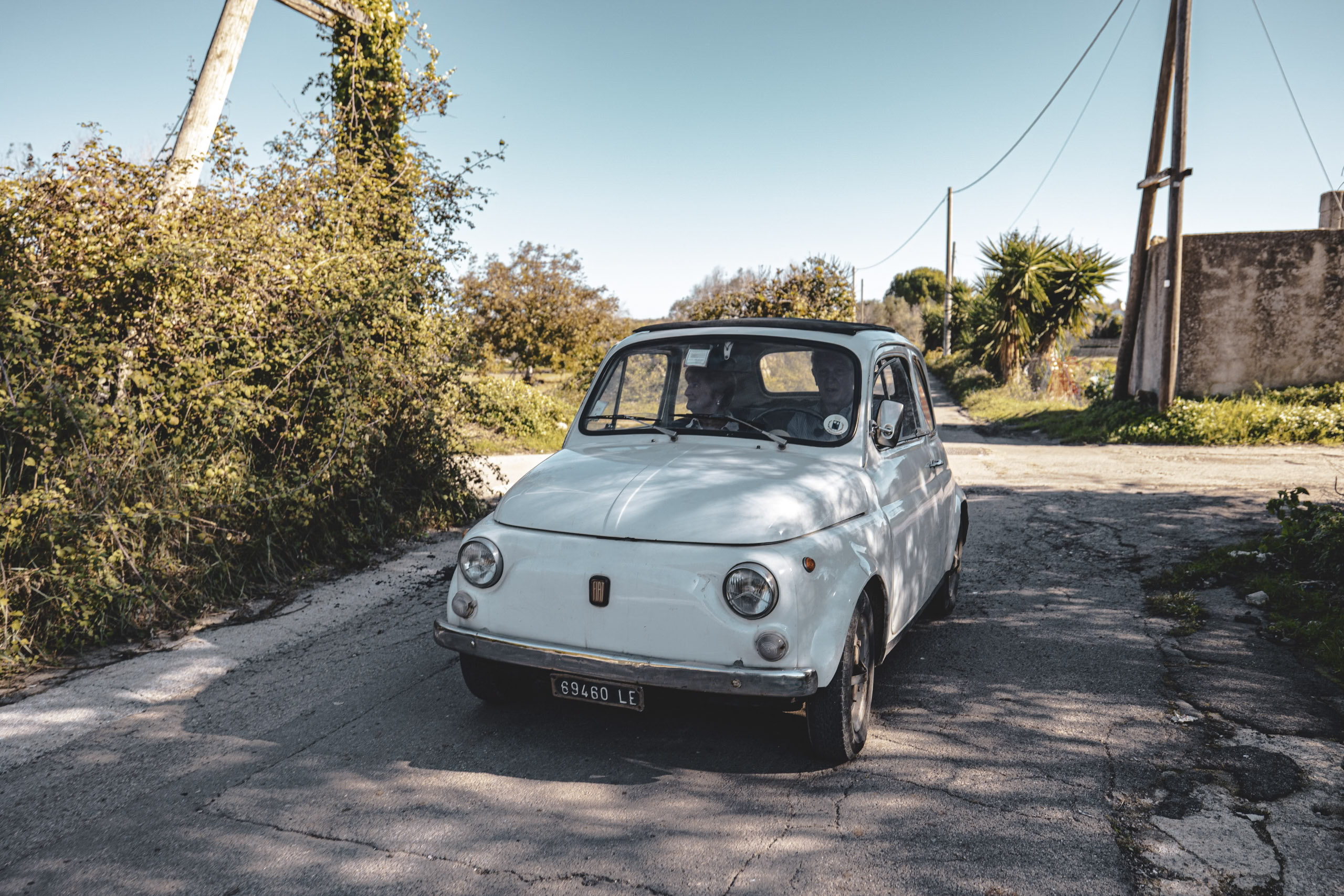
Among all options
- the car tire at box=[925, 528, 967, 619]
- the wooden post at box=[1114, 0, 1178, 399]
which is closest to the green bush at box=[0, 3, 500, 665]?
the car tire at box=[925, 528, 967, 619]

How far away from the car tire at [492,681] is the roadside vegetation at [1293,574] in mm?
4390

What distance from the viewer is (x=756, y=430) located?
4473 mm

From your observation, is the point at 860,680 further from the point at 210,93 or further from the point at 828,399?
the point at 210,93

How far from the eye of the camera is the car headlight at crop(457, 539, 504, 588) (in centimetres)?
369

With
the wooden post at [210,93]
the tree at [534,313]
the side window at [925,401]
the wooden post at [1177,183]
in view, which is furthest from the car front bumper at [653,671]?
the tree at [534,313]

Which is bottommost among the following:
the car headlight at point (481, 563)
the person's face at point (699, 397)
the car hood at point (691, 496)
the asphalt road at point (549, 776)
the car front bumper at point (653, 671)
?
the asphalt road at point (549, 776)

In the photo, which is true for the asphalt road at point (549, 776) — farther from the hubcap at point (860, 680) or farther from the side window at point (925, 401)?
the side window at point (925, 401)

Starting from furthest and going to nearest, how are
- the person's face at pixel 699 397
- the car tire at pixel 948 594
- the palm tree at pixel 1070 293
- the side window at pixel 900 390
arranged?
the palm tree at pixel 1070 293 → the car tire at pixel 948 594 → the side window at pixel 900 390 → the person's face at pixel 699 397

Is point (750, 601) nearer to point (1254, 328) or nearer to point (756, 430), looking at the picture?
point (756, 430)

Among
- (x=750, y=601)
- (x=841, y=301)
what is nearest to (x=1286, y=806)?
(x=750, y=601)

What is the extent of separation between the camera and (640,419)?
487cm

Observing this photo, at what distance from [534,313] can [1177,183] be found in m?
15.7

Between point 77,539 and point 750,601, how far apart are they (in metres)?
4.11

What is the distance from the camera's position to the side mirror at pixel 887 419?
4.47m
